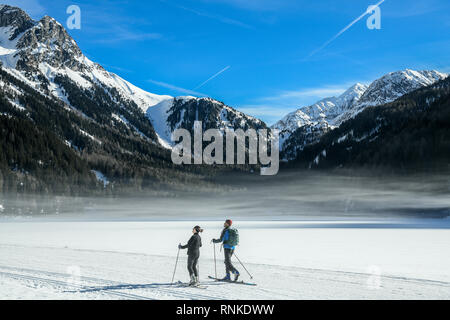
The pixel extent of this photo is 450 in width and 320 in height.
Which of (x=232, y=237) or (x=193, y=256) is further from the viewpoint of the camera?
(x=232, y=237)

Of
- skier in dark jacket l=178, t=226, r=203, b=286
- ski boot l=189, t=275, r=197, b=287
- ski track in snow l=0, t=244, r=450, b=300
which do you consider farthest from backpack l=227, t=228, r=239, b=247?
ski boot l=189, t=275, r=197, b=287

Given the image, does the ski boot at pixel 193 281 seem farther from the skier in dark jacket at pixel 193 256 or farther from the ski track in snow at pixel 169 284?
the ski track in snow at pixel 169 284

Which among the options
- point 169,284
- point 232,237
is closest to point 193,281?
point 169,284

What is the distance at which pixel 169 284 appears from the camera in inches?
595

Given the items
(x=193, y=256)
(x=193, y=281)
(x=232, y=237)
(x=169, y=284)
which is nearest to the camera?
(x=193, y=281)

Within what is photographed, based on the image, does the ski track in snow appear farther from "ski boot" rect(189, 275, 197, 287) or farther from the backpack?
the backpack

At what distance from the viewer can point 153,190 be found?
643 feet

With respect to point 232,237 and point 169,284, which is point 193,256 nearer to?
point 169,284

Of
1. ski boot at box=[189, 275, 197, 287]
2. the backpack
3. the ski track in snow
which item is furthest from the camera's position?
the backpack

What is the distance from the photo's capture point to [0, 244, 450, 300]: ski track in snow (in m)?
13.2

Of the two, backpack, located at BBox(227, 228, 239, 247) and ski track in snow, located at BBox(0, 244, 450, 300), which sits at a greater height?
backpack, located at BBox(227, 228, 239, 247)

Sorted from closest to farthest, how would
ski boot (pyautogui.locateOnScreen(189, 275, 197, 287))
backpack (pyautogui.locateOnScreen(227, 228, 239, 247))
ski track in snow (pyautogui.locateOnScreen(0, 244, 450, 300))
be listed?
ski track in snow (pyautogui.locateOnScreen(0, 244, 450, 300)) → ski boot (pyautogui.locateOnScreen(189, 275, 197, 287)) → backpack (pyautogui.locateOnScreen(227, 228, 239, 247))
